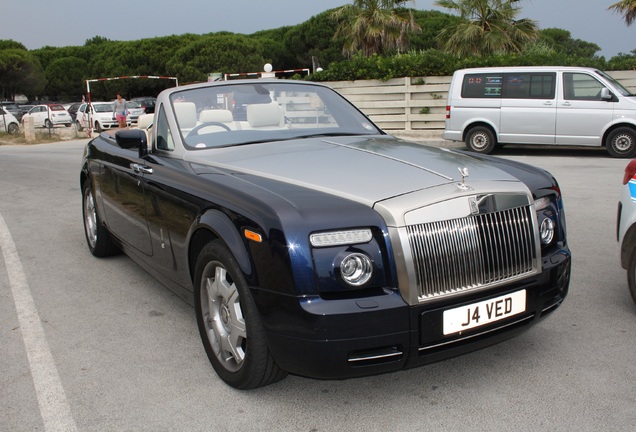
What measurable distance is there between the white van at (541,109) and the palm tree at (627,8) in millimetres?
7605

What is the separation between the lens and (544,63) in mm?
17609

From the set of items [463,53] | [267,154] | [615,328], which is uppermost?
[463,53]

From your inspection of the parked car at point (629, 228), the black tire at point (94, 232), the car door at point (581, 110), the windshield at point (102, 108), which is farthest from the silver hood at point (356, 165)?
the windshield at point (102, 108)

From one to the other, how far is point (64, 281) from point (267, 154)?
252cm

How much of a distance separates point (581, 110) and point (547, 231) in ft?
37.9

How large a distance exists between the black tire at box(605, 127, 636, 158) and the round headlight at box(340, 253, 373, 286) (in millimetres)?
12452

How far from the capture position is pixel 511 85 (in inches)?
579

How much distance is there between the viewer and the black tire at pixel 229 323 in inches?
123

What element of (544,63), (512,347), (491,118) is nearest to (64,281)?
(512,347)

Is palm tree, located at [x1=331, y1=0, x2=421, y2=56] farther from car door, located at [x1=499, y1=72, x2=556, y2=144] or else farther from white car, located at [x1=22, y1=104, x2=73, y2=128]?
white car, located at [x1=22, y1=104, x2=73, y2=128]

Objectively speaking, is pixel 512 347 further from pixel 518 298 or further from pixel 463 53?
pixel 463 53

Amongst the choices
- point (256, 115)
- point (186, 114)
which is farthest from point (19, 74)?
point (256, 115)

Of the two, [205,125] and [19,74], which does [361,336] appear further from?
[19,74]

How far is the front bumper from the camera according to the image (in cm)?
283
